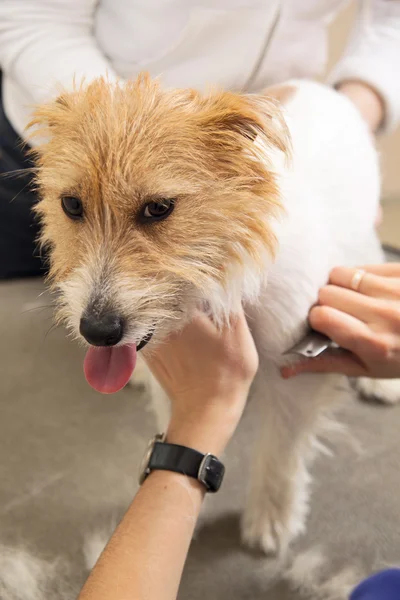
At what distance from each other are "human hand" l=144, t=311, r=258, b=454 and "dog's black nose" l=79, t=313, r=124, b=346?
14cm

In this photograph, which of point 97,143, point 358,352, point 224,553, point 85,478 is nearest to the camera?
point 97,143

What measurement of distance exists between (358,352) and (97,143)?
0.53 m

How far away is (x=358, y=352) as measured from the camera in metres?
0.87

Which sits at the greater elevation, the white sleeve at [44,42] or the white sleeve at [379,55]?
the white sleeve at [379,55]

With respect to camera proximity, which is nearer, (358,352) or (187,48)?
(358,352)

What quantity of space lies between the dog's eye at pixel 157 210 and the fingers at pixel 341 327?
1.02 feet

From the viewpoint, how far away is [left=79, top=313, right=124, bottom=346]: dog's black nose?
678 millimetres

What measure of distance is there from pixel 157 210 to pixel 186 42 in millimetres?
775

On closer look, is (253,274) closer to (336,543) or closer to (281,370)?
(281,370)

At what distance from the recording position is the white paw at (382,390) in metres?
1.38

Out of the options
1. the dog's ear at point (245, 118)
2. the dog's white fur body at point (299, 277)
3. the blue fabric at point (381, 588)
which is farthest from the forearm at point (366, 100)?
the blue fabric at point (381, 588)

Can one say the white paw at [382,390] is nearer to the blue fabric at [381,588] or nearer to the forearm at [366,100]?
the forearm at [366,100]

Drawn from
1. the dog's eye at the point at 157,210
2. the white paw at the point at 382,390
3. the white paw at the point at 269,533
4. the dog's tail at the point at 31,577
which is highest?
the dog's eye at the point at 157,210

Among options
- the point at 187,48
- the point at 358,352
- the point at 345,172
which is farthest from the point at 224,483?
the point at 187,48
